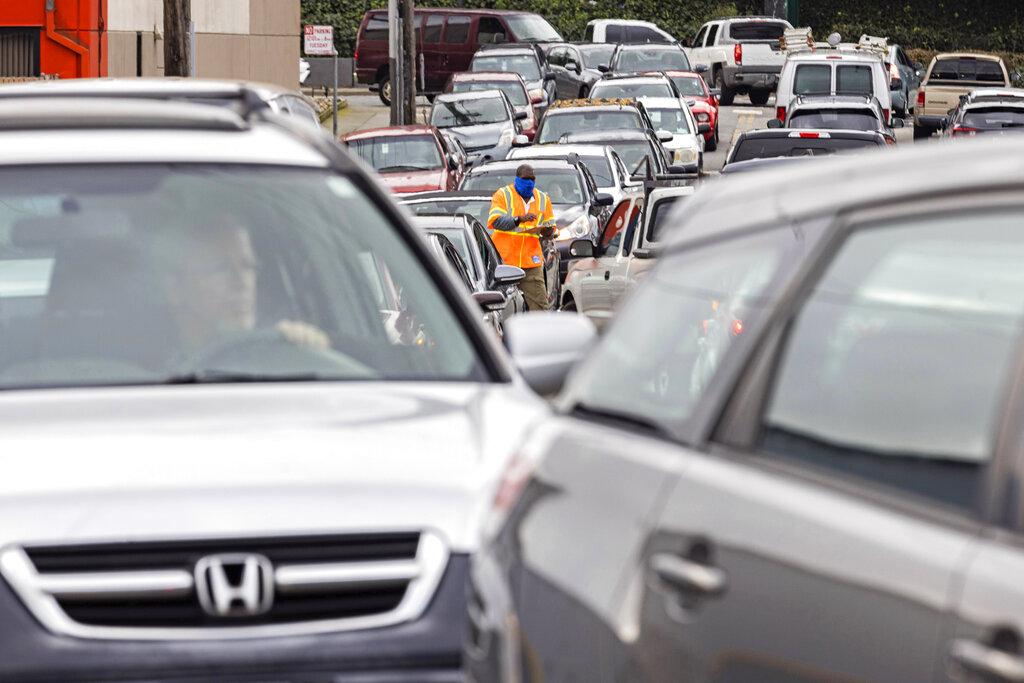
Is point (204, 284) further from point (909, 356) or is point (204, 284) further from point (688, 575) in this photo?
point (909, 356)

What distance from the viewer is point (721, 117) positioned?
48.8 metres

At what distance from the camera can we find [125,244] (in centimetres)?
492

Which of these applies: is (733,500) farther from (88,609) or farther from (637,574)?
(88,609)

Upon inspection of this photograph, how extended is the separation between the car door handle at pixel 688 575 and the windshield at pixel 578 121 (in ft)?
92.6

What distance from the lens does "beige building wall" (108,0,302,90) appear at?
3559 cm

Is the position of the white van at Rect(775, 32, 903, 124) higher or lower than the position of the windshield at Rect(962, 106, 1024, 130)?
higher

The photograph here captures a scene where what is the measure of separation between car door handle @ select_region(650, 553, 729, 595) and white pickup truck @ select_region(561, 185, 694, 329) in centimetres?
1078

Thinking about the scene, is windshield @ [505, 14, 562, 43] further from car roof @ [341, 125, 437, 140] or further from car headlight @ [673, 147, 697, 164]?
car roof @ [341, 125, 437, 140]

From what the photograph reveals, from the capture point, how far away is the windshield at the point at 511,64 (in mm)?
44013

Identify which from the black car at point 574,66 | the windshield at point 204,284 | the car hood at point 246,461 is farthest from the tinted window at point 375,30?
the car hood at point 246,461

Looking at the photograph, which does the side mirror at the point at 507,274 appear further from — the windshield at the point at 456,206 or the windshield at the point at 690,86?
the windshield at the point at 690,86

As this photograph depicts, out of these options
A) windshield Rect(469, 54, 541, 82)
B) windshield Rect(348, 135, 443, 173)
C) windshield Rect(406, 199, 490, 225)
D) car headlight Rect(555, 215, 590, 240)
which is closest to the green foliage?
windshield Rect(469, 54, 541, 82)

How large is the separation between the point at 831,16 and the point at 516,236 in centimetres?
5166

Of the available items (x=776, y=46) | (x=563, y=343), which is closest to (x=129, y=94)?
(x=563, y=343)
